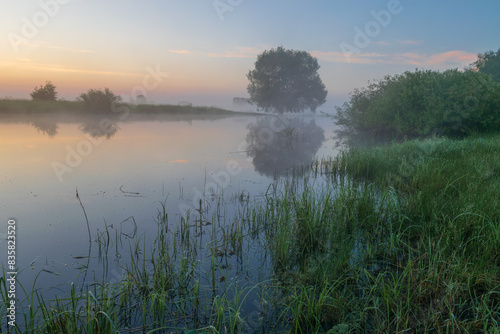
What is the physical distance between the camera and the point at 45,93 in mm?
38062

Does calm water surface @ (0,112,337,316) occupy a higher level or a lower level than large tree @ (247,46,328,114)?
lower

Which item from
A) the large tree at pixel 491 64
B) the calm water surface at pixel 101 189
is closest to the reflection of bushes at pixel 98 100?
the calm water surface at pixel 101 189

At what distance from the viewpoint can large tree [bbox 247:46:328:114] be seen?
54594mm

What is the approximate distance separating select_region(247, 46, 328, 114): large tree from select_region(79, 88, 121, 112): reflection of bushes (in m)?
25.6

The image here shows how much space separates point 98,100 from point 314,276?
3973 cm

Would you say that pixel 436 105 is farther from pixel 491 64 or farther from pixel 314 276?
pixel 491 64

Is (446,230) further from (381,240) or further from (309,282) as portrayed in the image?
(309,282)

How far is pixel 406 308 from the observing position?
2982 mm

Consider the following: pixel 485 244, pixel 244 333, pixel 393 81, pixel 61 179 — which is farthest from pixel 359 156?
pixel 393 81

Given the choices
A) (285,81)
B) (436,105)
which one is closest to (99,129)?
(436,105)

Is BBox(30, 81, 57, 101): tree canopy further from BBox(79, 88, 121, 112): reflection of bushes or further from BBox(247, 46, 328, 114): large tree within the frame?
BBox(247, 46, 328, 114): large tree

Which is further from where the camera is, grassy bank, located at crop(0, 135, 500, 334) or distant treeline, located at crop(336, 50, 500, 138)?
distant treeline, located at crop(336, 50, 500, 138)

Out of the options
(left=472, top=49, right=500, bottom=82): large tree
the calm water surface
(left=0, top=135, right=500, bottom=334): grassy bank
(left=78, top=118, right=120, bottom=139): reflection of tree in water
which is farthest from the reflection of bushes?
(left=472, top=49, right=500, bottom=82): large tree

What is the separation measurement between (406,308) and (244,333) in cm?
158
